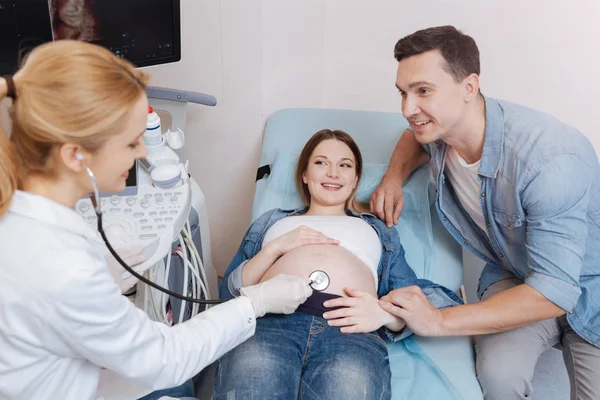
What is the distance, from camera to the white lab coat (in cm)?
86

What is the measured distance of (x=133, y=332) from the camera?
97cm

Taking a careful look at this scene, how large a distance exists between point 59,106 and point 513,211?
1.09 m

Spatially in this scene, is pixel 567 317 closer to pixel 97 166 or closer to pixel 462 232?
pixel 462 232

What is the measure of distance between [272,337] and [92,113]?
71 centimetres

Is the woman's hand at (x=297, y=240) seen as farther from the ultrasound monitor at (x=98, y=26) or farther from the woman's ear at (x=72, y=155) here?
the woman's ear at (x=72, y=155)

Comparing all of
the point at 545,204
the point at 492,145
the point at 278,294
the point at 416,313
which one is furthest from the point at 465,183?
the point at 278,294

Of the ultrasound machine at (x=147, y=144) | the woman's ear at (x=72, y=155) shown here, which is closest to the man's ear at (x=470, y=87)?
the ultrasound machine at (x=147, y=144)

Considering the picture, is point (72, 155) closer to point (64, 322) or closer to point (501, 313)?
point (64, 322)

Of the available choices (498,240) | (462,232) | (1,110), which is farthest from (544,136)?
(1,110)

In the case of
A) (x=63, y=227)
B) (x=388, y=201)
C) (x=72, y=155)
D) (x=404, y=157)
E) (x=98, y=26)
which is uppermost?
(x=98, y=26)

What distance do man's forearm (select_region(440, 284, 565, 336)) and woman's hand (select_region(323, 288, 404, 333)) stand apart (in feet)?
0.49

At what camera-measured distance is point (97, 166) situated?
3.07 feet

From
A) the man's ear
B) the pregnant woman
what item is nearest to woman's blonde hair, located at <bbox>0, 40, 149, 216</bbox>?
Answer: the pregnant woman

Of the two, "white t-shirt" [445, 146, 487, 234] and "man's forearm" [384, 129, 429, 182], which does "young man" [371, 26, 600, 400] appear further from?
"man's forearm" [384, 129, 429, 182]
